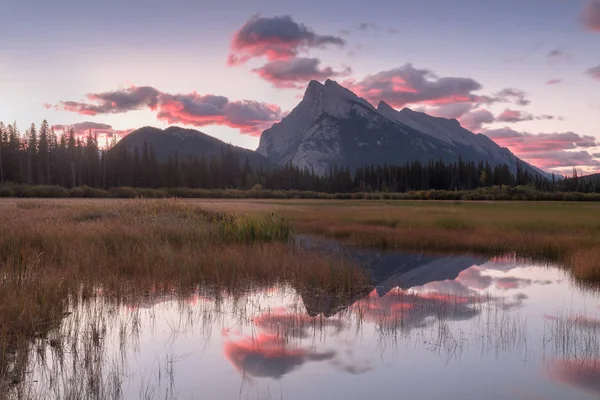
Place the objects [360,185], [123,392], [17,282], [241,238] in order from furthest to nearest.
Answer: [360,185]
[241,238]
[17,282]
[123,392]

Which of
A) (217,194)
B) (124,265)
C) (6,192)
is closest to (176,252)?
(124,265)

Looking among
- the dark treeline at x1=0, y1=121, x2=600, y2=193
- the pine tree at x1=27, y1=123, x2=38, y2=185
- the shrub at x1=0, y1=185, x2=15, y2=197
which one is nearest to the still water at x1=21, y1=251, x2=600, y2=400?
the shrub at x1=0, y1=185, x2=15, y2=197

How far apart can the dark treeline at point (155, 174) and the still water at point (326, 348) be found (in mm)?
108740

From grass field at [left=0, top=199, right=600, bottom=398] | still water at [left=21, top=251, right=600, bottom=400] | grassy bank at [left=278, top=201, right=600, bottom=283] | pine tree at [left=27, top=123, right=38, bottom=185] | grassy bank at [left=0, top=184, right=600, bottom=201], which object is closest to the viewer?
still water at [left=21, top=251, right=600, bottom=400]

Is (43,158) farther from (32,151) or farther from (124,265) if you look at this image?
(124,265)

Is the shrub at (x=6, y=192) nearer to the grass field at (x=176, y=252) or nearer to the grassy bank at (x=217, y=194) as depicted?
the grassy bank at (x=217, y=194)

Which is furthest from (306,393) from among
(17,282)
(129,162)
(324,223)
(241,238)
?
(129,162)

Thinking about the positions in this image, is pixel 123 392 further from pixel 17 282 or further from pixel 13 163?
pixel 13 163

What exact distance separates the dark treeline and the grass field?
91.6 m

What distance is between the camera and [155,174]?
139 meters

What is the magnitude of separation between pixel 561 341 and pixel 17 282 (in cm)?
1329

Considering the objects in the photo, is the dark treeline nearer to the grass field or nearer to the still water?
the grass field

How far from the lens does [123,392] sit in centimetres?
647

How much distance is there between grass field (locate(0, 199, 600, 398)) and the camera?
1046 cm
